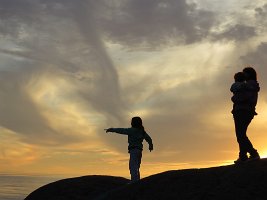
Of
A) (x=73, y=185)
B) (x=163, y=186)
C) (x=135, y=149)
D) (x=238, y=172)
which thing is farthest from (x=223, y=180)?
(x=73, y=185)

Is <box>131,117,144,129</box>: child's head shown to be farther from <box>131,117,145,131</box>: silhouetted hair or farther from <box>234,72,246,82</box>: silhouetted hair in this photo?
→ <box>234,72,246,82</box>: silhouetted hair

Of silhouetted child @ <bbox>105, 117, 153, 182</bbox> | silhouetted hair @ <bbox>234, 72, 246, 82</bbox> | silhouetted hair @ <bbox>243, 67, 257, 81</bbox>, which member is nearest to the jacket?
silhouetted child @ <bbox>105, 117, 153, 182</bbox>

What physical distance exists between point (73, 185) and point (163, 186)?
22.1 feet

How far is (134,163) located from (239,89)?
4790 millimetres

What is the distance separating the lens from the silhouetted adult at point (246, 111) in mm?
15828

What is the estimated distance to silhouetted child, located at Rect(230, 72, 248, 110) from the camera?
1579cm

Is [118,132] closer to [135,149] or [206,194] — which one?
[135,149]

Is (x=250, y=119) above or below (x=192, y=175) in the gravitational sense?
above

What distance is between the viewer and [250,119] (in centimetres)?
1600

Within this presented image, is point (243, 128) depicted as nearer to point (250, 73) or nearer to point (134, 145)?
point (250, 73)

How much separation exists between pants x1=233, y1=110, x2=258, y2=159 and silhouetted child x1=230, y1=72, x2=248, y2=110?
0.93 ft

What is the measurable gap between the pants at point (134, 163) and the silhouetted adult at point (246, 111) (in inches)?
147

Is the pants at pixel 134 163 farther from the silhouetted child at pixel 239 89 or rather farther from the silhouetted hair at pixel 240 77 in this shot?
the silhouetted hair at pixel 240 77

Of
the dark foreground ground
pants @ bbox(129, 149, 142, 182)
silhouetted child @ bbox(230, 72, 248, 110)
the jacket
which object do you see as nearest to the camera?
the dark foreground ground
